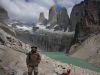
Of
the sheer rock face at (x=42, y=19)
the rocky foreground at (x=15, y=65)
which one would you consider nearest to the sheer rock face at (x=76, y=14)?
the sheer rock face at (x=42, y=19)

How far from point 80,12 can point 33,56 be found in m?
A: 125

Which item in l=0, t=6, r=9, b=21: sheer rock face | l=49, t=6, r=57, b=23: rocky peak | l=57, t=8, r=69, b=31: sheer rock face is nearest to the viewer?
l=57, t=8, r=69, b=31: sheer rock face

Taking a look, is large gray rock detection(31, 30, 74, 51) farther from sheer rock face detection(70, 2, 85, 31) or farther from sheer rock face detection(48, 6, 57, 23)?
sheer rock face detection(48, 6, 57, 23)

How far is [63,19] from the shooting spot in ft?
490

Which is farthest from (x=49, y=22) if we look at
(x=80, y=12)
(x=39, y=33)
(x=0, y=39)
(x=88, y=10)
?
(x=0, y=39)

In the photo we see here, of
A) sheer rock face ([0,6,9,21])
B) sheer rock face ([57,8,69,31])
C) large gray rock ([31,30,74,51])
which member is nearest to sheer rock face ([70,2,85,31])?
sheer rock face ([57,8,69,31])

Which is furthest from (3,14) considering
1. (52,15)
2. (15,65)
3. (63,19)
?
(15,65)

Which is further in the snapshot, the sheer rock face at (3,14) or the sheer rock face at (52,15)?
the sheer rock face at (3,14)

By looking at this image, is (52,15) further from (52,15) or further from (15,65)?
(15,65)

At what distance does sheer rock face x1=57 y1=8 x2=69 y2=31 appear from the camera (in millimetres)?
148750

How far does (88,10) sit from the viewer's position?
7900 cm

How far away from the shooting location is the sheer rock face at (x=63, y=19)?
488 ft

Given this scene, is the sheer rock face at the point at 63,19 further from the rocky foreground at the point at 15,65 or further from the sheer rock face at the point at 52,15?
the rocky foreground at the point at 15,65

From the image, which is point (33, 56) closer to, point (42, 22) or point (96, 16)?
point (96, 16)
